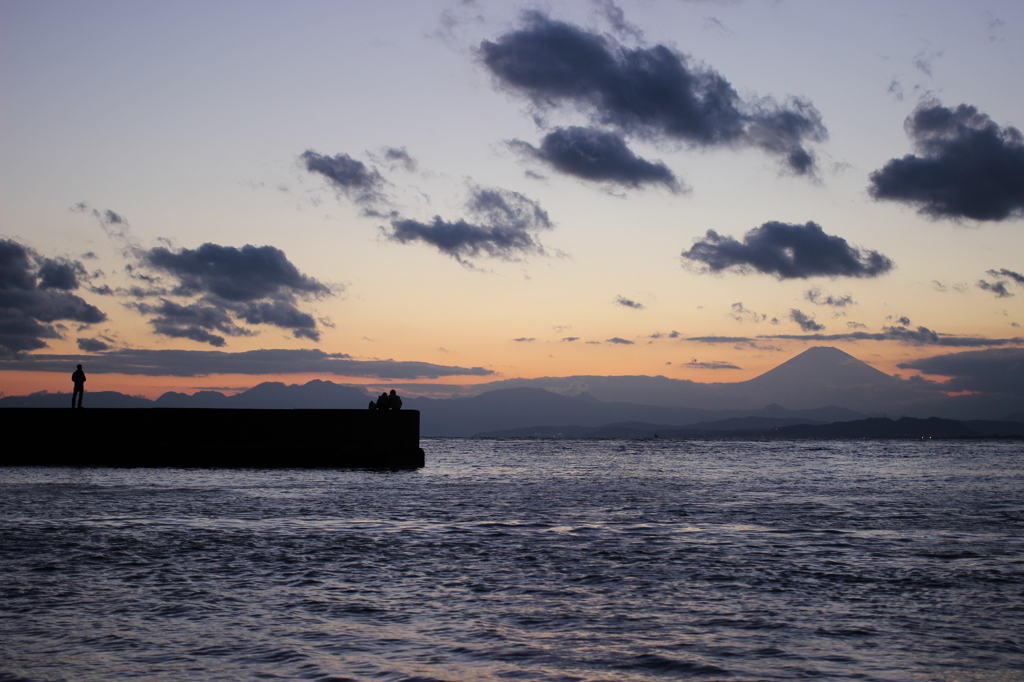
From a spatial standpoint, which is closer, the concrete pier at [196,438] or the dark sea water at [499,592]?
the dark sea water at [499,592]

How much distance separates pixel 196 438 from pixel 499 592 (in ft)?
76.1

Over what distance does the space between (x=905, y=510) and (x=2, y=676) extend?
659 inches

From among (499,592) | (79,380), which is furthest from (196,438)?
(499,592)

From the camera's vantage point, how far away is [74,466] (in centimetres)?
2762

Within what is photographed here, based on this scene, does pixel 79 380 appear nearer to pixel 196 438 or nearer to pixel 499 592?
pixel 196 438

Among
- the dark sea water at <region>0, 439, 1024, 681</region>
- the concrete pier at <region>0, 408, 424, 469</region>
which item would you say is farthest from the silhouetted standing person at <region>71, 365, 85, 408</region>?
the dark sea water at <region>0, 439, 1024, 681</region>

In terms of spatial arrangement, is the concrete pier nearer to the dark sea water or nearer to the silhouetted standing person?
the silhouetted standing person

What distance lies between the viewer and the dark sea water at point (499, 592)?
578cm

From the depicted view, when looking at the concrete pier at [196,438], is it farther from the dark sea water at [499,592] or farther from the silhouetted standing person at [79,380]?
the dark sea water at [499,592]

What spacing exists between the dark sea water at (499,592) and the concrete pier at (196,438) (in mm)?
12043

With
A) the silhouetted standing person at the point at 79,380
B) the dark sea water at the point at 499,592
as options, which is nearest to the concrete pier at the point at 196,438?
the silhouetted standing person at the point at 79,380

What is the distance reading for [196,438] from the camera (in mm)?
28625

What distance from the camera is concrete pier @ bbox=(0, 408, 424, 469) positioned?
92.5ft

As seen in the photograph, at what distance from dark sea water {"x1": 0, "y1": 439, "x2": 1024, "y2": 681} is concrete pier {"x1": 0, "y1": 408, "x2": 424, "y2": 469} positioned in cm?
1204
